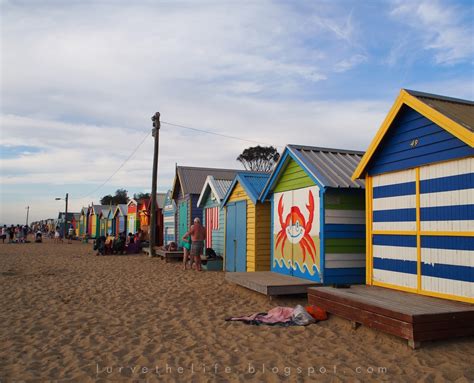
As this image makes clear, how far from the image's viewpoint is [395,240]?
7035mm

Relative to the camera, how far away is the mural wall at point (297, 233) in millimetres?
8867

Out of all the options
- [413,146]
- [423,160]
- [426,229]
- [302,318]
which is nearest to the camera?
[426,229]

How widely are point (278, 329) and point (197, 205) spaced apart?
11.3 m

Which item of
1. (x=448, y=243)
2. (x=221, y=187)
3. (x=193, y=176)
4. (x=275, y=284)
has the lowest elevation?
(x=275, y=284)

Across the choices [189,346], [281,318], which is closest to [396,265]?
[281,318]

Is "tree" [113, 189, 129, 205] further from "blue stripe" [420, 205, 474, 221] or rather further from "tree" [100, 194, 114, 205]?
"blue stripe" [420, 205, 474, 221]

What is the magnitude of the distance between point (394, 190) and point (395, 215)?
42 cm

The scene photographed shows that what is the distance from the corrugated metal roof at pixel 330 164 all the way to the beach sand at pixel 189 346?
259 cm

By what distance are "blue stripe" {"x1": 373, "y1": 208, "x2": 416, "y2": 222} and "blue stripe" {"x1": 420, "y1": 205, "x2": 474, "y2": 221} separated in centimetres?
25

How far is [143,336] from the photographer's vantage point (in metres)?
6.11

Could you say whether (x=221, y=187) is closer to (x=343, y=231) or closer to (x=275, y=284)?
(x=343, y=231)

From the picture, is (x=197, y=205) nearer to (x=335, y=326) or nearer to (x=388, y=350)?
(x=335, y=326)

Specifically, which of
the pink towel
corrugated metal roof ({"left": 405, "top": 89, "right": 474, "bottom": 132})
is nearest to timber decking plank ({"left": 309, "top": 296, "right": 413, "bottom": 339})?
the pink towel

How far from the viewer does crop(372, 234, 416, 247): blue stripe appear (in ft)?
21.9
